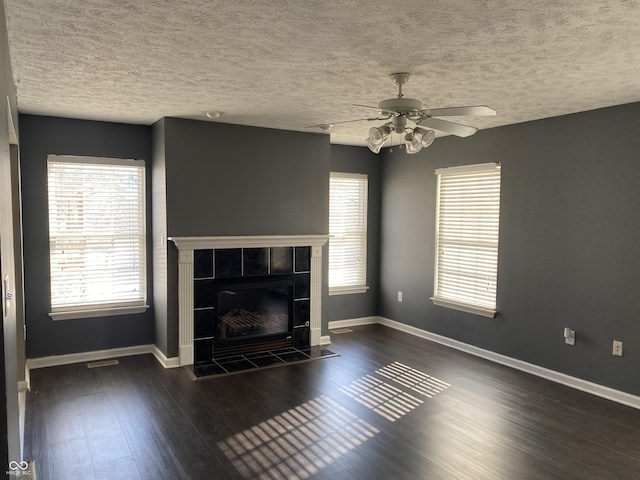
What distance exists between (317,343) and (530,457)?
276 cm

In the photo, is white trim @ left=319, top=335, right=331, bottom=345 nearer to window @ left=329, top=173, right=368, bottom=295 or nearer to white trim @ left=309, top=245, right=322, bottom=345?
white trim @ left=309, top=245, right=322, bottom=345

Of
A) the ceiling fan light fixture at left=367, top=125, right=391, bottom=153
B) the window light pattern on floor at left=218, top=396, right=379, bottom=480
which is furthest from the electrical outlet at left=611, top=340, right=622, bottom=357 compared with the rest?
the ceiling fan light fixture at left=367, top=125, right=391, bottom=153

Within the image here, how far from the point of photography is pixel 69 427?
331 cm

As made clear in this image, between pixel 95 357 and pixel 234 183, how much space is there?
220cm

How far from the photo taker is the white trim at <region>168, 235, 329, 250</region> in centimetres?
456

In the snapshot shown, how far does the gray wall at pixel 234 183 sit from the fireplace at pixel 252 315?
0.47 meters

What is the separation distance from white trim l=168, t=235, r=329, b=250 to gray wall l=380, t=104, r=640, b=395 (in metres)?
1.71

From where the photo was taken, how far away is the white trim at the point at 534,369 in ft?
12.6

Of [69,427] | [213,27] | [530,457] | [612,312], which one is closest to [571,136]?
[612,312]

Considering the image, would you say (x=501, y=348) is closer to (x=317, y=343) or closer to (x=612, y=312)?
(x=612, y=312)

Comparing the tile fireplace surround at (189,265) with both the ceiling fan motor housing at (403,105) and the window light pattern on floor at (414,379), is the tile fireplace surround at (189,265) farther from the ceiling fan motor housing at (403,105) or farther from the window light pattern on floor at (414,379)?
the ceiling fan motor housing at (403,105)

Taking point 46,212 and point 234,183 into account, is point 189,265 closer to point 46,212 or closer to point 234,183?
Answer: point 234,183

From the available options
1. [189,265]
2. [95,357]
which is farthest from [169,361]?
[189,265]

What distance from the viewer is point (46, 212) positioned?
4516 mm
